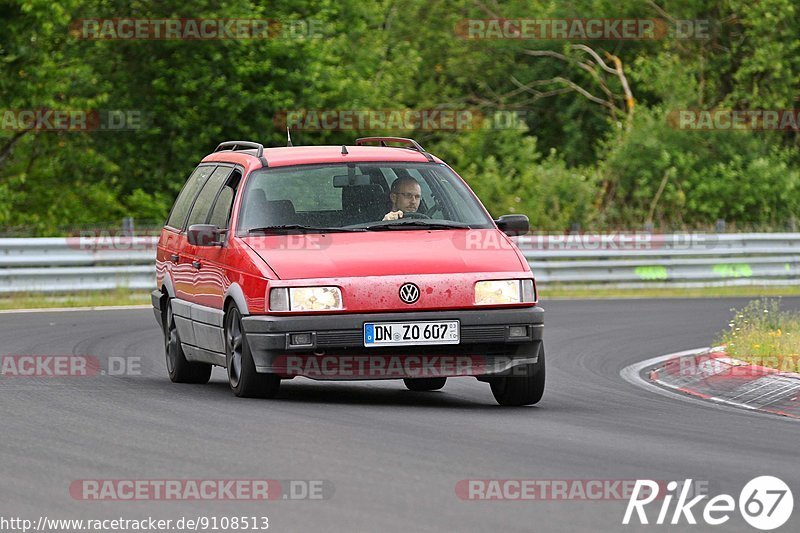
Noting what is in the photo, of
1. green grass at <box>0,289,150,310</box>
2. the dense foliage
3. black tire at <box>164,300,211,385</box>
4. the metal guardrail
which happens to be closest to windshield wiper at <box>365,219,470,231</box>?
black tire at <box>164,300,211,385</box>

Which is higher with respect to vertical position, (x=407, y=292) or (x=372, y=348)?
(x=407, y=292)

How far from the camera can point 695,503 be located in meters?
7.13

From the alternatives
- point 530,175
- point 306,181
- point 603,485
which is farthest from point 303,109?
point 603,485

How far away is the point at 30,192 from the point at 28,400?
27.7 metres

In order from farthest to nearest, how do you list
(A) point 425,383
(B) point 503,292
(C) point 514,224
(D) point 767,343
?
1. (D) point 767,343
2. (A) point 425,383
3. (C) point 514,224
4. (B) point 503,292

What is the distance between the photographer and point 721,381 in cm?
1312

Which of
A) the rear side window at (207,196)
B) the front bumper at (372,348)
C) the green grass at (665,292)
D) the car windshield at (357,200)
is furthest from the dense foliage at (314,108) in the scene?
the front bumper at (372,348)

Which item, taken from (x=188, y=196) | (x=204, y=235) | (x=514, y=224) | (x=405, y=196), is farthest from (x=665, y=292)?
(x=204, y=235)

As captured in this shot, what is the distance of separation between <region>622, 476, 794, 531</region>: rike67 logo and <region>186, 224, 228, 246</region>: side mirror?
4719 mm

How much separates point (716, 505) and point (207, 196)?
6517 mm

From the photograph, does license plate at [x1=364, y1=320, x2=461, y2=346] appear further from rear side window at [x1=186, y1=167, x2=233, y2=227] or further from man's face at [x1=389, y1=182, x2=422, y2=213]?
rear side window at [x1=186, y1=167, x2=233, y2=227]

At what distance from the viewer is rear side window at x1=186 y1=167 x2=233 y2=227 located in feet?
41.2

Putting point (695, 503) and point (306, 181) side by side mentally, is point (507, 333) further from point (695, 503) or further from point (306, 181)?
point (695, 503)

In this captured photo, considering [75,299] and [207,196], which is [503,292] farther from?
[75,299]
